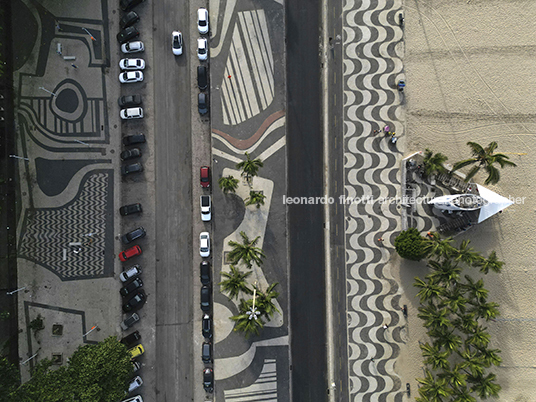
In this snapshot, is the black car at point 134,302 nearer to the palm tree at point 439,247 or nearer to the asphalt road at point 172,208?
the asphalt road at point 172,208

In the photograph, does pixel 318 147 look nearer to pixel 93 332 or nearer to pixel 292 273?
pixel 292 273

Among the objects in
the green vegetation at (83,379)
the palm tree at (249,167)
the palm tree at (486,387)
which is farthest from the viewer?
the palm tree at (249,167)

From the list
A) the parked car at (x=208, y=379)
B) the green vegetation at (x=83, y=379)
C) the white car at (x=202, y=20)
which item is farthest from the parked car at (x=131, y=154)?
the parked car at (x=208, y=379)

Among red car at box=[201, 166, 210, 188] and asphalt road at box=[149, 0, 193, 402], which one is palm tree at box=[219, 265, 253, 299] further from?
red car at box=[201, 166, 210, 188]

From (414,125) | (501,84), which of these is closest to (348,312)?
(414,125)

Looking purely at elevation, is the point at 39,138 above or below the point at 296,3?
below

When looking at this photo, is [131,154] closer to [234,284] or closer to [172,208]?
[172,208]
